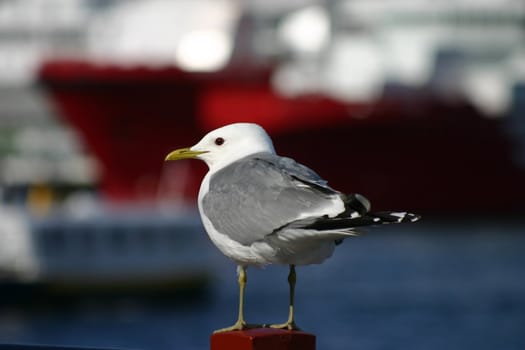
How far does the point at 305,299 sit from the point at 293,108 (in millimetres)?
12548

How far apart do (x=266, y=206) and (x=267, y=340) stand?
35cm

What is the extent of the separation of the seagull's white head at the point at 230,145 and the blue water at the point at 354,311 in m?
8.97

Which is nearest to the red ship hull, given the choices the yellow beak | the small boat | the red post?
the small boat

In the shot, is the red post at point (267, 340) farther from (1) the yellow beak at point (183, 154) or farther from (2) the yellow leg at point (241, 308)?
(1) the yellow beak at point (183, 154)

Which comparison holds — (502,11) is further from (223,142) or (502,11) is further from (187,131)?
(223,142)

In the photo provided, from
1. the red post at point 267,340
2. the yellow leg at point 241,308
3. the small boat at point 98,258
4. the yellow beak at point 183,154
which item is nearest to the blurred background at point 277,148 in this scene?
the small boat at point 98,258

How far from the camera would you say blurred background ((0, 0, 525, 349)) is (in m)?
15.2

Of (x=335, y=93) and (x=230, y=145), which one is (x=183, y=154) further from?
(x=335, y=93)

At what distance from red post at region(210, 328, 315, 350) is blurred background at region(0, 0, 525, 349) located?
30.0 feet

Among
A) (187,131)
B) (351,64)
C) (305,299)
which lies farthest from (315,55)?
(305,299)

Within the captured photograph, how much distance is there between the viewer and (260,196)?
3559 millimetres

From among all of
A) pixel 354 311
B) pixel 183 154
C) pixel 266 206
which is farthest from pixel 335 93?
pixel 266 206

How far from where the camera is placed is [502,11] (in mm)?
36469

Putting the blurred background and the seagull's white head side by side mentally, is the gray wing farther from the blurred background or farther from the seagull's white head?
the blurred background
